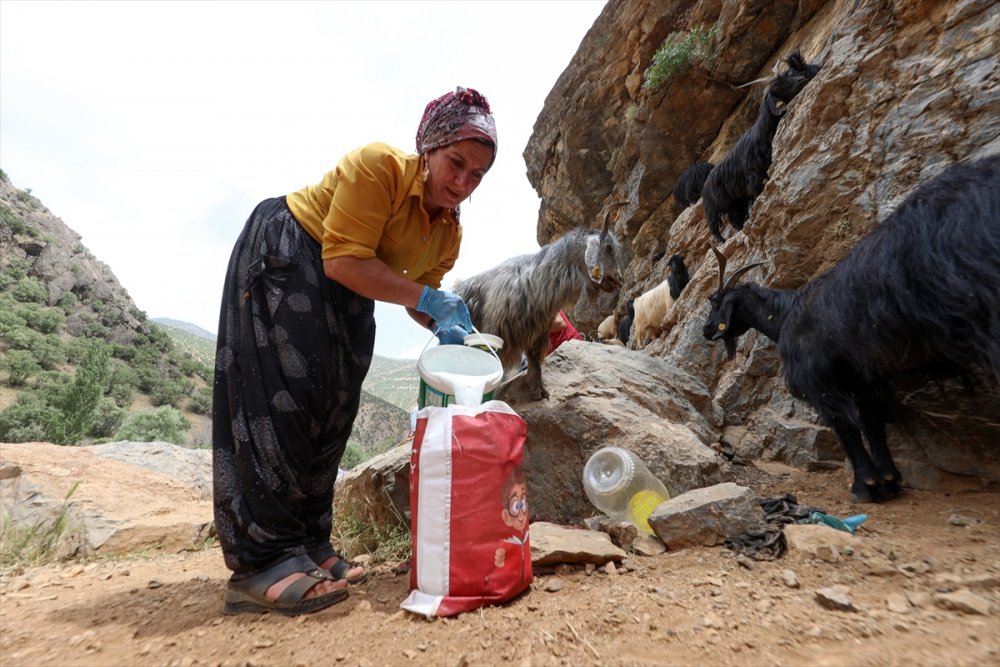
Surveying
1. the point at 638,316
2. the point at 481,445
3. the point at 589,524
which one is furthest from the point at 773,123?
the point at 481,445

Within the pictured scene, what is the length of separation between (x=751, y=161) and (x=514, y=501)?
584cm

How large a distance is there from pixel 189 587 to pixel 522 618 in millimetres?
1554

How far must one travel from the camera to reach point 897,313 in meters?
2.23

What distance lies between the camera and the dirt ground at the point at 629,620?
3.40 feet

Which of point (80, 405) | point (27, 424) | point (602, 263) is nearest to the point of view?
point (602, 263)

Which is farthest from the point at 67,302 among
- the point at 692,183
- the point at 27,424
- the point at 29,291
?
the point at 692,183

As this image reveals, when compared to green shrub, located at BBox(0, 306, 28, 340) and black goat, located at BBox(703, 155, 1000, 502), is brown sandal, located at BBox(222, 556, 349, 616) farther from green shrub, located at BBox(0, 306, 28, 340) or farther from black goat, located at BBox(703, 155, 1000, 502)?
green shrub, located at BBox(0, 306, 28, 340)

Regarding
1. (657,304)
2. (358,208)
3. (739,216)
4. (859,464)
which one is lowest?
(859,464)

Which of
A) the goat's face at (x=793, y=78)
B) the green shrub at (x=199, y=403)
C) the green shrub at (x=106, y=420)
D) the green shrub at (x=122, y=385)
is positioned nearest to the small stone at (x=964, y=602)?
the goat's face at (x=793, y=78)

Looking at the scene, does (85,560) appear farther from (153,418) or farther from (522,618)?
(153,418)

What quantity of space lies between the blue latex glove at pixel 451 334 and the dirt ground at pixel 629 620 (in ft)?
3.25

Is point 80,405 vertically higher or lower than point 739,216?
lower

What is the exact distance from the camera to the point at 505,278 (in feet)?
12.2

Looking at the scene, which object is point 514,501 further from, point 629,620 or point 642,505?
point 642,505
